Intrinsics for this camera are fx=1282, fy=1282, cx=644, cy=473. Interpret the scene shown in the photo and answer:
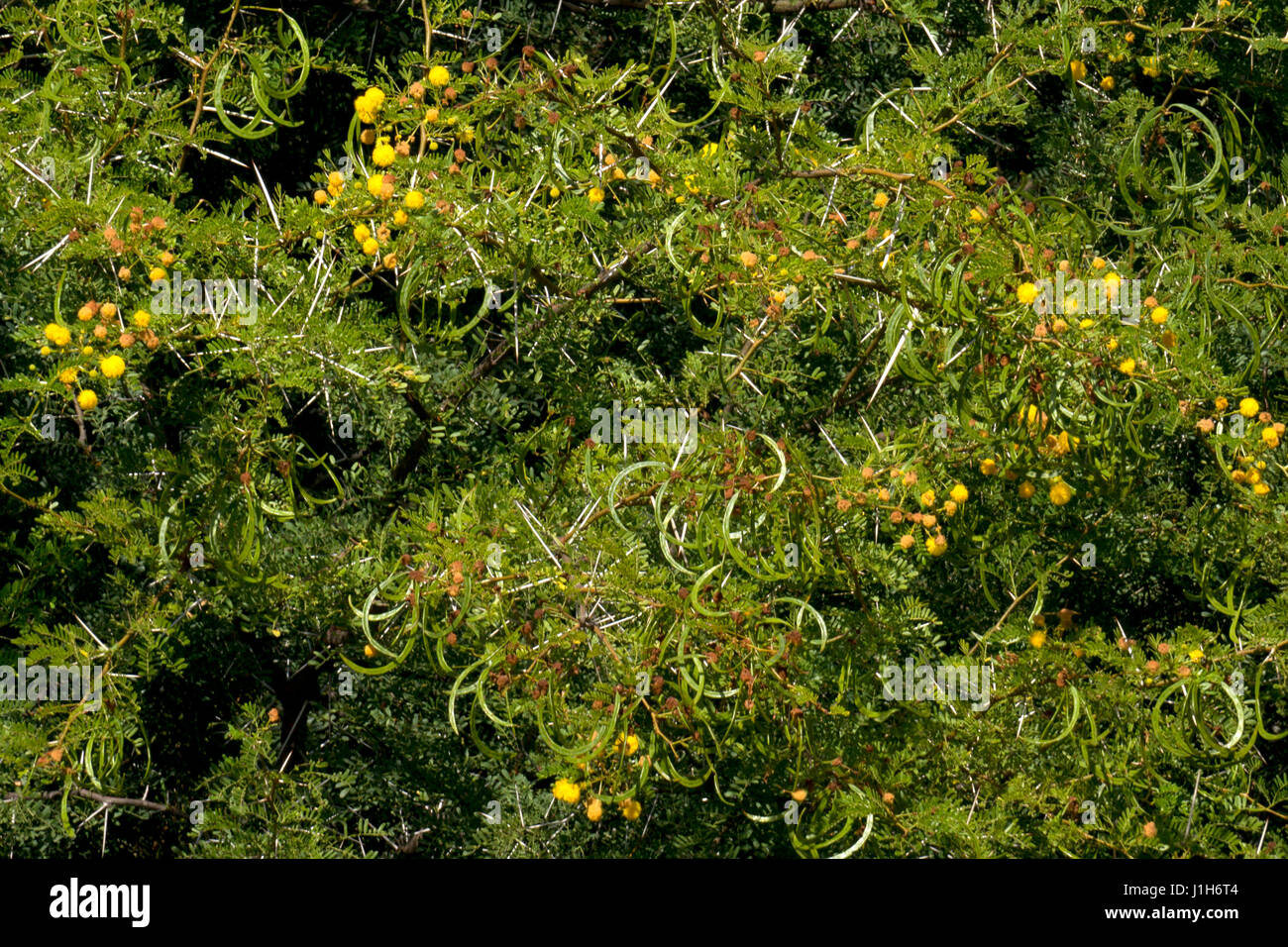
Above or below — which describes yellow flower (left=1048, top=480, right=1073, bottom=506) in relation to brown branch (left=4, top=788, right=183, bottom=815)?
above

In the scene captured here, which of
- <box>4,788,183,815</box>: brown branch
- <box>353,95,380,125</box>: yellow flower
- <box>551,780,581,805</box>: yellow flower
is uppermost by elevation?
<box>353,95,380,125</box>: yellow flower

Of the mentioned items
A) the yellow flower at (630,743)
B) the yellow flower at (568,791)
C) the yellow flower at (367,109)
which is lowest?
the yellow flower at (568,791)

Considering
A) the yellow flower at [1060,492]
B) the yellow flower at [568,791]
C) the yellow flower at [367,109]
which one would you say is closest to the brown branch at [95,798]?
the yellow flower at [568,791]

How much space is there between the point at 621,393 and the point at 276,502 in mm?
678

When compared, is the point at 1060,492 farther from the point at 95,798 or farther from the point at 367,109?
the point at 95,798

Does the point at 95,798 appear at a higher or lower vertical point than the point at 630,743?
lower

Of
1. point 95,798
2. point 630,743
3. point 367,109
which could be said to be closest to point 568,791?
point 630,743

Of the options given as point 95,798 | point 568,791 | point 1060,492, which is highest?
point 1060,492

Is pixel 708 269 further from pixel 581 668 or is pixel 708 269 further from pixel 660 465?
pixel 581 668

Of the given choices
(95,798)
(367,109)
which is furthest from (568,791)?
(367,109)

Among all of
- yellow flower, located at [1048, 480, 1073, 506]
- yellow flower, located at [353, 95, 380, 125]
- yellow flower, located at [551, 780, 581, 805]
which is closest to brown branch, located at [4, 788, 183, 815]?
yellow flower, located at [551, 780, 581, 805]

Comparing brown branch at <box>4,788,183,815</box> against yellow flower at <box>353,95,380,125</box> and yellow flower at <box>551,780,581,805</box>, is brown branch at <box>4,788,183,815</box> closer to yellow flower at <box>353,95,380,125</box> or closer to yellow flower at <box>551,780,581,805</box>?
yellow flower at <box>551,780,581,805</box>

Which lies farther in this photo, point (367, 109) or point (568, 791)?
point (367, 109)

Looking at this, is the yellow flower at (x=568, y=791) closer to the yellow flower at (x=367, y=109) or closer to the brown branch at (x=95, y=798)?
the brown branch at (x=95, y=798)
